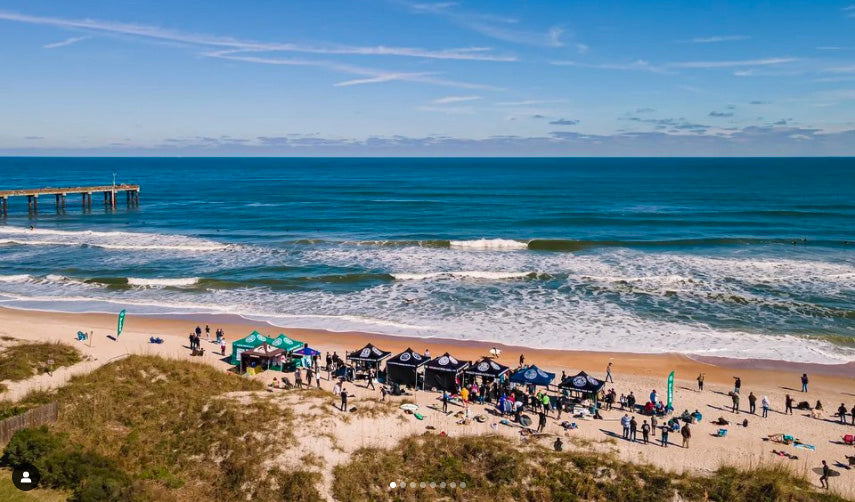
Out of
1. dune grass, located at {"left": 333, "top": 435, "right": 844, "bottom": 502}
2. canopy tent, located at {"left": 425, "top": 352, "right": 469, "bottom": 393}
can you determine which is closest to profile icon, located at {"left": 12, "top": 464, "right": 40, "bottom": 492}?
dune grass, located at {"left": 333, "top": 435, "right": 844, "bottom": 502}

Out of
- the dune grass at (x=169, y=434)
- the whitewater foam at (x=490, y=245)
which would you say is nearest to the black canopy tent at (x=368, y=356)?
the dune grass at (x=169, y=434)

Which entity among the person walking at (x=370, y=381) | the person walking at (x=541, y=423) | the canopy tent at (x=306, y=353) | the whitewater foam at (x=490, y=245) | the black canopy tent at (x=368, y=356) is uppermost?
the whitewater foam at (x=490, y=245)

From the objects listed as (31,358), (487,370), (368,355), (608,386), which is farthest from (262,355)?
(608,386)

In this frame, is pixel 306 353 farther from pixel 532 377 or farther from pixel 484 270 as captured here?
pixel 484 270

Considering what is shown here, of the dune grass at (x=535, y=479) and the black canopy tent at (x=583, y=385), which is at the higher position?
the black canopy tent at (x=583, y=385)

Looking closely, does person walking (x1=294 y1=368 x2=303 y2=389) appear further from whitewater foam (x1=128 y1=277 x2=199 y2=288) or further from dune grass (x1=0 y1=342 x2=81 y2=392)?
whitewater foam (x1=128 y1=277 x2=199 y2=288)

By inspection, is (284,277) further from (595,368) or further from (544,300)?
(595,368)

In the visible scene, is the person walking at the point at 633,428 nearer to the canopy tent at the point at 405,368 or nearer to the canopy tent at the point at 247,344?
the canopy tent at the point at 405,368

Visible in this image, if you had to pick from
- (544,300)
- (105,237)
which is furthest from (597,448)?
(105,237)
